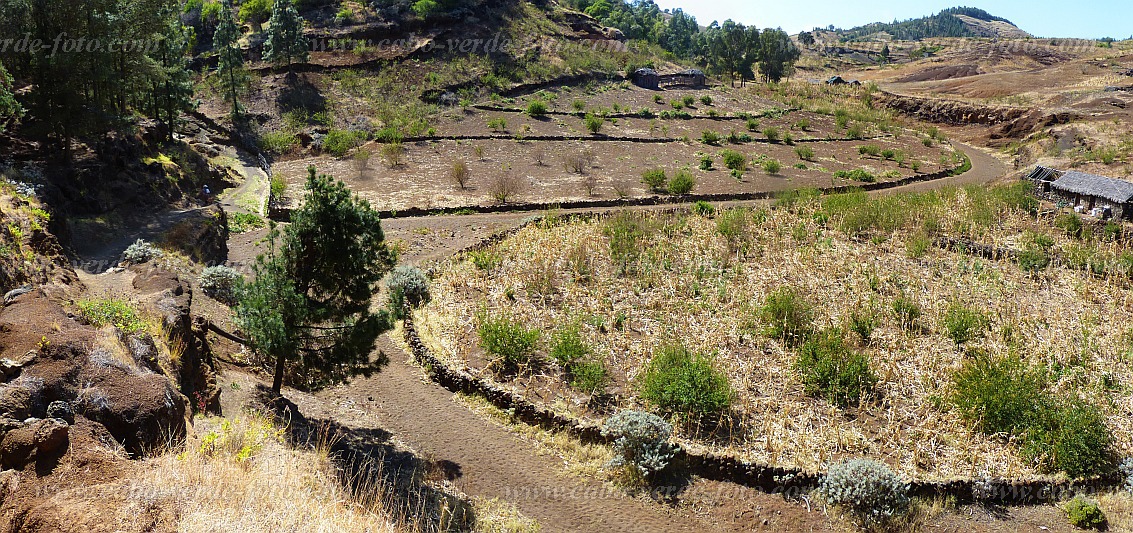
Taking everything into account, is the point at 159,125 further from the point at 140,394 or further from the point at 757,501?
the point at 757,501

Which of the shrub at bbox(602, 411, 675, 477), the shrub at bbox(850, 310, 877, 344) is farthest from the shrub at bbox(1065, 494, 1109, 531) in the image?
the shrub at bbox(602, 411, 675, 477)

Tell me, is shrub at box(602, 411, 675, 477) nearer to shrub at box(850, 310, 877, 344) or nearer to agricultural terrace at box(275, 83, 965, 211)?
shrub at box(850, 310, 877, 344)

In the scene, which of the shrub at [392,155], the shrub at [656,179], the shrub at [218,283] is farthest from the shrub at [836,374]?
the shrub at [392,155]

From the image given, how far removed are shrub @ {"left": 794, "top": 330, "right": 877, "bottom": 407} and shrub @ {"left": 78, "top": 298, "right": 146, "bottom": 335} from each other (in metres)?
10.6

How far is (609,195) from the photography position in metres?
26.8

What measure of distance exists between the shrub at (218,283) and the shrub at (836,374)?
11714mm

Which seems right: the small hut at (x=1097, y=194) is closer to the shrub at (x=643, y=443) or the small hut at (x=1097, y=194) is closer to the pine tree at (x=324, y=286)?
the shrub at (x=643, y=443)

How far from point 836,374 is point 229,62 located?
3861cm

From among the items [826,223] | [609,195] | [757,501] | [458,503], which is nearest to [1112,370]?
[757,501]

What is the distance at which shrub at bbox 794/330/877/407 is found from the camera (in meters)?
11.4

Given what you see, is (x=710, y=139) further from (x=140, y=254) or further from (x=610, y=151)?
(x=140, y=254)

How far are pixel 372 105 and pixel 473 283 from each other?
29734mm

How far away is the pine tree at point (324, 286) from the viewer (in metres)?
9.44

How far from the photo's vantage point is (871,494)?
884 cm
